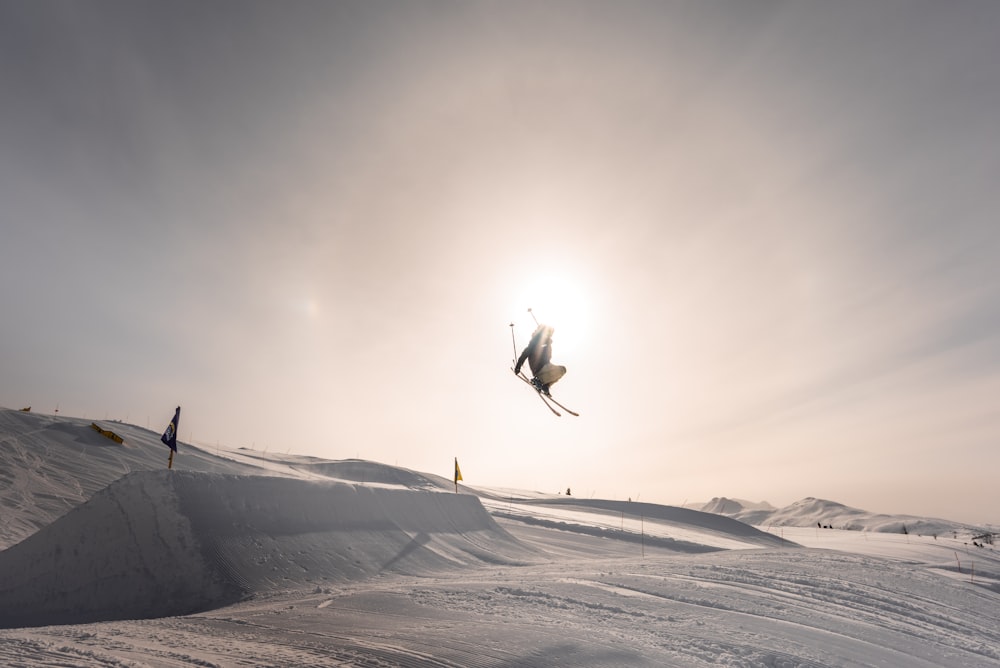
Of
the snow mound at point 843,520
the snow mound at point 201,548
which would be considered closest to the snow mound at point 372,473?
the snow mound at point 201,548

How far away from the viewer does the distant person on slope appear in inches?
620

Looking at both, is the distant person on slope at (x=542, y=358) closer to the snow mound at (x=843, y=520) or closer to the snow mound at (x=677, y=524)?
the snow mound at (x=677, y=524)

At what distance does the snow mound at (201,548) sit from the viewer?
458 inches

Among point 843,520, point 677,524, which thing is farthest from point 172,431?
point 843,520

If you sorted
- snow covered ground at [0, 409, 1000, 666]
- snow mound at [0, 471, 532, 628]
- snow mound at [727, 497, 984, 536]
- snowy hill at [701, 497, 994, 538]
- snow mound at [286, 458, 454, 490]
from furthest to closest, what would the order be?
snow mound at [727, 497, 984, 536]
snowy hill at [701, 497, 994, 538]
snow mound at [286, 458, 454, 490]
snow mound at [0, 471, 532, 628]
snow covered ground at [0, 409, 1000, 666]

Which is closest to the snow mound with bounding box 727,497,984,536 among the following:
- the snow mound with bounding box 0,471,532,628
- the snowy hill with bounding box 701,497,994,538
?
the snowy hill with bounding box 701,497,994,538

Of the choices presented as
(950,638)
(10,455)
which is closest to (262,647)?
(950,638)

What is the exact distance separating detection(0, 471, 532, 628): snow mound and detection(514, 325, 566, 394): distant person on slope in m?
6.96

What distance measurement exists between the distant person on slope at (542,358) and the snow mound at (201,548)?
22.8ft

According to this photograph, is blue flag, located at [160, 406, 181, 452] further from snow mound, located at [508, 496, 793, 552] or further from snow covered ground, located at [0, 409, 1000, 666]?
snow mound, located at [508, 496, 793, 552]

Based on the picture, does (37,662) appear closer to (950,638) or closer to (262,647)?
(262,647)

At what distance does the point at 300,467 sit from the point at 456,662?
37.6 metres

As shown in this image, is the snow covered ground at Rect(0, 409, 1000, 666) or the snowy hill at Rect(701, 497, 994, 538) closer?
the snow covered ground at Rect(0, 409, 1000, 666)

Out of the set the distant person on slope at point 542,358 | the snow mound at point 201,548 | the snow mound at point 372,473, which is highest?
the distant person on slope at point 542,358
